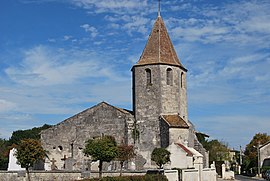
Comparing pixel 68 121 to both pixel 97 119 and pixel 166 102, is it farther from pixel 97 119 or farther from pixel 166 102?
pixel 166 102

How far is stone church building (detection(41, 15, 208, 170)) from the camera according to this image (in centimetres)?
3906

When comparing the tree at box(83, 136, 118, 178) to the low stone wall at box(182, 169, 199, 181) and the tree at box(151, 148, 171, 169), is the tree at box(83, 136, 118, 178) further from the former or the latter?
the low stone wall at box(182, 169, 199, 181)

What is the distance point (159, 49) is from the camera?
137 feet

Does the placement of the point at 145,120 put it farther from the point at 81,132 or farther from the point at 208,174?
the point at 208,174

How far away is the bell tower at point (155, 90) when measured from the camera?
39656 mm

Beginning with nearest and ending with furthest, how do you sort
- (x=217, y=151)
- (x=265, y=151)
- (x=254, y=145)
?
(x=265, y=151) < (x=217, y=151) < (x=254, y=145)

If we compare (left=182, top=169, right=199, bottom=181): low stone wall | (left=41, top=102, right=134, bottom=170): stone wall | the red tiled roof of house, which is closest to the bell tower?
(left=41, top=102, right=134, bottom=170): stone wall

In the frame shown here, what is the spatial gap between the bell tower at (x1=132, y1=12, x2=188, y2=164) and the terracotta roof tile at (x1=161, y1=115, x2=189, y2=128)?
708mm

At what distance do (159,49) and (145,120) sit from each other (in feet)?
24.3

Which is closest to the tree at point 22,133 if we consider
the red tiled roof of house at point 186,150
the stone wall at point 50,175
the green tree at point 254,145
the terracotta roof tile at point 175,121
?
the green tree at point 254,145

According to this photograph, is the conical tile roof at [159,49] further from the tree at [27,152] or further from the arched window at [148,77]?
the tree at [27,152]

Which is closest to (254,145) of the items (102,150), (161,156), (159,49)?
(159,49)

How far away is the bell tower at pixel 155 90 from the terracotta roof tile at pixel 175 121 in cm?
71

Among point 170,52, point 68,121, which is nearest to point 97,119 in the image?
point 68,121
